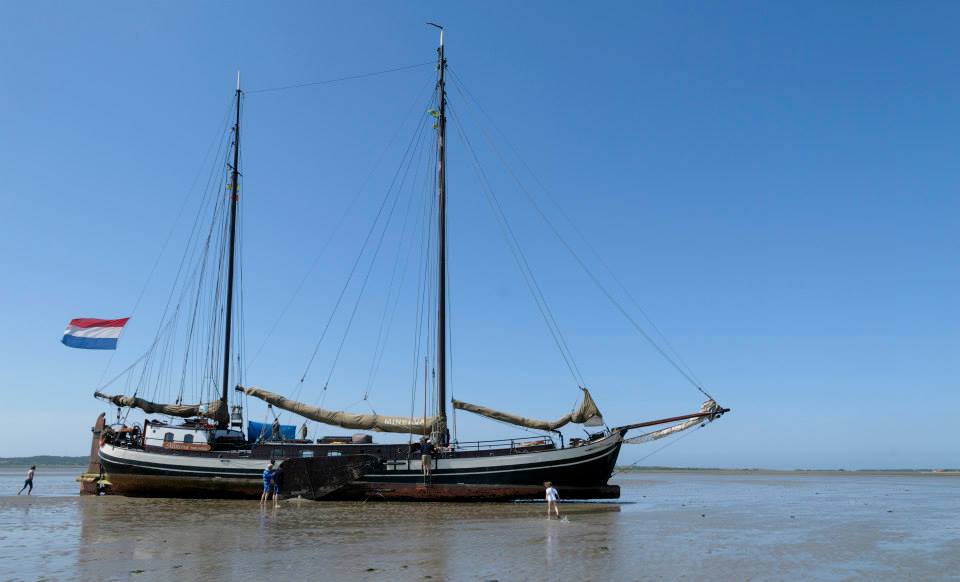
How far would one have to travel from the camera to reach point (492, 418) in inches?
1382

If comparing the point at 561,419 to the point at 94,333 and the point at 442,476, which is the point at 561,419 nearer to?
the point at 442,476

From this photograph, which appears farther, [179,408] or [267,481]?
[179,408]

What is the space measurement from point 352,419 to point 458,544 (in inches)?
756

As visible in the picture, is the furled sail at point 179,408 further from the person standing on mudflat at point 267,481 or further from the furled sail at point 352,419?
the person standing on mudflat at point 267,481

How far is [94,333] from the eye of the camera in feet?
128

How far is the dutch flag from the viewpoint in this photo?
3875 centimetres

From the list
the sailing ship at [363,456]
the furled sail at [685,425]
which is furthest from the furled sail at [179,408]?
the furled sail at [685,425]

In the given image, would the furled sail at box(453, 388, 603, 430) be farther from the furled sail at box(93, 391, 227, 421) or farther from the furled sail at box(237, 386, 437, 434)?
the furled sail at box(93, 391, 227, 421)

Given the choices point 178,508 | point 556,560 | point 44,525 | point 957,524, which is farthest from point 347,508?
point 957,524

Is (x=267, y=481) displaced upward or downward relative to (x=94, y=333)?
downward

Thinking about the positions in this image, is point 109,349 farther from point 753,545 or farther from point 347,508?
point 753,545

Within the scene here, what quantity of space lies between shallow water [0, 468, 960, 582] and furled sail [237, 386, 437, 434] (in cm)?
491

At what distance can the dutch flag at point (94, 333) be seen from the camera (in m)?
38.8

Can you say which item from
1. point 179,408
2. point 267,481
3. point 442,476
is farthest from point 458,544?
point 179,408
